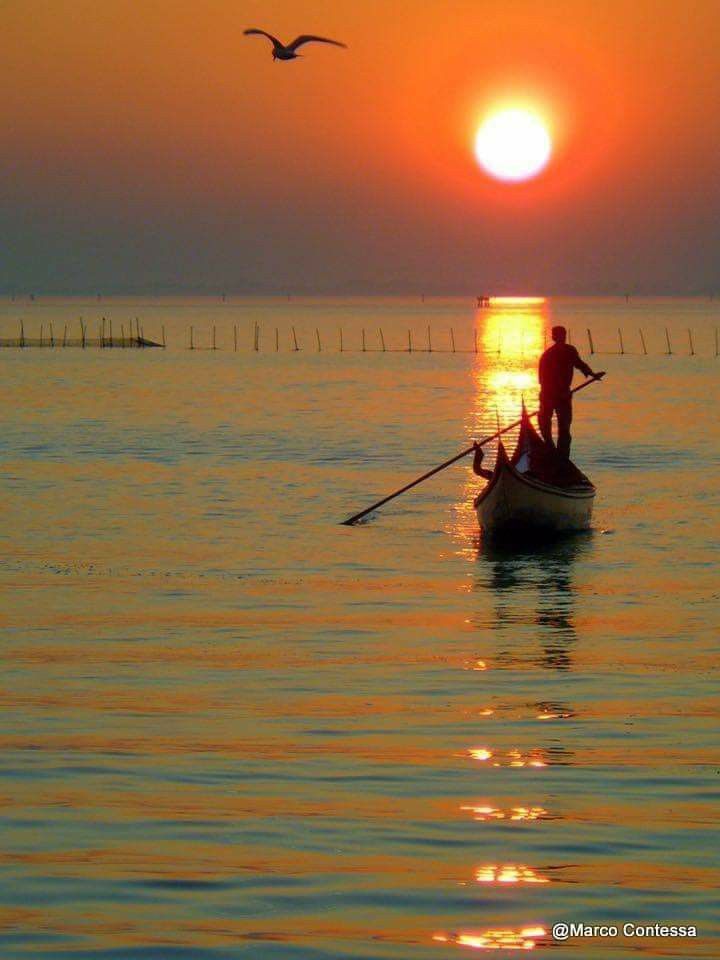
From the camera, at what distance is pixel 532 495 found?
77.6 ft

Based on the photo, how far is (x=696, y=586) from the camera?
801 inches

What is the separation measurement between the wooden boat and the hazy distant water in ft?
2.07

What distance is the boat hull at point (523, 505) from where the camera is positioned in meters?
23.4

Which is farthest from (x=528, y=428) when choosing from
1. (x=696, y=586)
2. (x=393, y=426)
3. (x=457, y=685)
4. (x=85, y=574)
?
(x=393, y=426)

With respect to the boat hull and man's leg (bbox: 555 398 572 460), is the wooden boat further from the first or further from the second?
man's leg (bbox: 555 398 572 460)

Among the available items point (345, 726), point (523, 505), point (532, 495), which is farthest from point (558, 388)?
point (345, 726)

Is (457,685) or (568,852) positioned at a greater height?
(457,685)

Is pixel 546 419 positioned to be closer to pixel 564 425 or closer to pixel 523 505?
pixel 564 425

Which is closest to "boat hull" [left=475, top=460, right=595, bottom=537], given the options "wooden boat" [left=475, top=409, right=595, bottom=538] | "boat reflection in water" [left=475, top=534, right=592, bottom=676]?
"wooden boat" [left=475, top=409, right=595, bottom=538]

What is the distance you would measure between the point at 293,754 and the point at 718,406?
182 ft

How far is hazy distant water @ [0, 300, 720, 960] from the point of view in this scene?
7.83 metres

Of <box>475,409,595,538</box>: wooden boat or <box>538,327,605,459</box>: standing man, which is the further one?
<box>538,327,605,459</box>: standing man

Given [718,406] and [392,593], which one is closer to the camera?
[392,593]

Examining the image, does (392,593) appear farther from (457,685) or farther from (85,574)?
(457,685)
